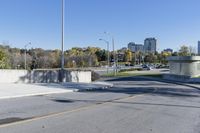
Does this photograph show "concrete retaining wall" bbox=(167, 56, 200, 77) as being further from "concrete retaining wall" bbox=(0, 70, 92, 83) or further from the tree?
the tree

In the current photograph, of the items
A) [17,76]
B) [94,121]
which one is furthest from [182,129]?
[17,76]

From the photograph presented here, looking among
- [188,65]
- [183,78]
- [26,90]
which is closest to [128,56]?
[188,65]

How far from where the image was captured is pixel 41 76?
33969mm

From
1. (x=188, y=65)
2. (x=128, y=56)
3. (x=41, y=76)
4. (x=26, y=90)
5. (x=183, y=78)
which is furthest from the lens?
(x=128, y=56)

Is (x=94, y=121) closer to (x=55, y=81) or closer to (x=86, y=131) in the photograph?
(x=86, y=131)

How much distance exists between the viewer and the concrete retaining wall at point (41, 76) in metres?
30.2

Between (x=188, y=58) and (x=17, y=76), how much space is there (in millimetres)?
38488

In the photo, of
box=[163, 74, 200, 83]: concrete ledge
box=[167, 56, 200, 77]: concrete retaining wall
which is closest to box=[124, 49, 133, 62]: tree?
box=[167, 56, 200, 77]: concrete retaining wall

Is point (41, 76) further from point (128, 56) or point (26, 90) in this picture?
point (128, 56)

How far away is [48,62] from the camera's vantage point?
407 ft

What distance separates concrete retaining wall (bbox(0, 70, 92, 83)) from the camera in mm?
30188

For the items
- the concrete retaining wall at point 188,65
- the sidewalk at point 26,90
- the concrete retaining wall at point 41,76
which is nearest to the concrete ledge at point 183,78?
the concrete retaining wall at point 188,65

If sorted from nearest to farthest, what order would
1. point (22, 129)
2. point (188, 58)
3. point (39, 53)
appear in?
1. point (22, 129)
2. point (188, 58)
3. point (39, 53)

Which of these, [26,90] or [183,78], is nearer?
[26,90]
